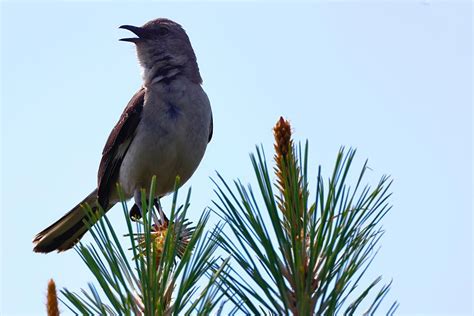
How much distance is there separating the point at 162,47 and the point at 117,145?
4.32 feet

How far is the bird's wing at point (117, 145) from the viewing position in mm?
8133

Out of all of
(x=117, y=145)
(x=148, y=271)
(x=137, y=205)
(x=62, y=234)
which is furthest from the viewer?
(x=62, y=234)

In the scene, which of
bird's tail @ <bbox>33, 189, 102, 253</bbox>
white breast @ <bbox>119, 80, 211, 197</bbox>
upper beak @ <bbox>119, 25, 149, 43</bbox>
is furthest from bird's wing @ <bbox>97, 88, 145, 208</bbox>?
upper beak @ <bbox>119, 25, 149, 43</bbox>

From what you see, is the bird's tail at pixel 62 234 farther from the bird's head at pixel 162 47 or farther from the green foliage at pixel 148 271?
the green foliage at pixel 148 271

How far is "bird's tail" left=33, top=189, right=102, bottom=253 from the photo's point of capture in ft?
27.6

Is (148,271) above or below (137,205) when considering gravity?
below

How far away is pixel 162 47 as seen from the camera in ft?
28.9

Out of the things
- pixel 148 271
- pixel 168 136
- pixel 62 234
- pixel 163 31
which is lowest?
pixel 148 271

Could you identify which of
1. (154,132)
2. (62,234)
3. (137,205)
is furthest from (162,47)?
(62,234)

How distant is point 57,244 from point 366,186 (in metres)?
6.27

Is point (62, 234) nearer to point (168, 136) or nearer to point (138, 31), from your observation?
point (168, 136)

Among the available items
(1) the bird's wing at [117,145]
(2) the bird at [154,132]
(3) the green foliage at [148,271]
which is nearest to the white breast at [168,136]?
(2) the bird at [154,132]

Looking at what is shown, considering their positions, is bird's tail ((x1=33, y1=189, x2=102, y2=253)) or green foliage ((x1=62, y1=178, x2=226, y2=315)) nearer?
green foliage ((x1=62, y1=178, x2=226, y2=315))

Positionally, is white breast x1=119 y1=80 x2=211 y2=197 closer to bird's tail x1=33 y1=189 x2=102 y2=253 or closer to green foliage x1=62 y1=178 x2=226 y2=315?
bird's tail x1=33 y1=189 x2=102 y2=253
